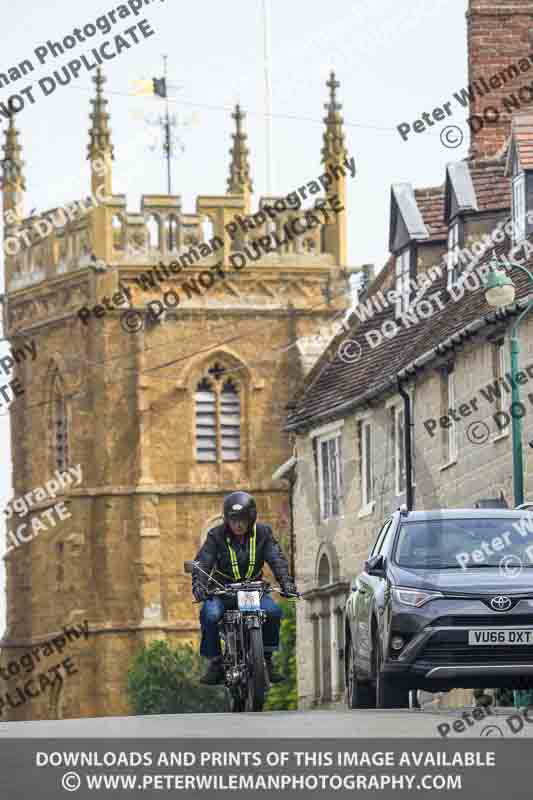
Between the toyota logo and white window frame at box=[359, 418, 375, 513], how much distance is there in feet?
90.1

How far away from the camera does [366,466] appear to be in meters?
A: 47.7

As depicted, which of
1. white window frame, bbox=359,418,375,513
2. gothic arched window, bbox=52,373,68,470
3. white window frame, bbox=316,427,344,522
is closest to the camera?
white window frame, bbox=359,418,375,513

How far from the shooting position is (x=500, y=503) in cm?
3616

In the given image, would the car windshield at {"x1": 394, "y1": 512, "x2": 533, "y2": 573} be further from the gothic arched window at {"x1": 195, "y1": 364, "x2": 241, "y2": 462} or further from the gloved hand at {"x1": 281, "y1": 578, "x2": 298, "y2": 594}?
the gothic arched window at {"x1": 195, "y1": 364, "x2": 241, "y2": 462}

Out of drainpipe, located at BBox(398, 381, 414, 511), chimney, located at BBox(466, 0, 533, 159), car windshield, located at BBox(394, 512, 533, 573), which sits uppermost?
chimney, located at BBox(466, 0, 533, 159)

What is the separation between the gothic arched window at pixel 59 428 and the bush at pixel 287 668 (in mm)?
21376

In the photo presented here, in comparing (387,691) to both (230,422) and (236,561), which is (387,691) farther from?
(230,422)

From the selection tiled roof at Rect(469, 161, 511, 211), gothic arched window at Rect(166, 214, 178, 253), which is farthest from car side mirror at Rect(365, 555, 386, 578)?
gothic arched window at Rect(166, 214, 178, 253)

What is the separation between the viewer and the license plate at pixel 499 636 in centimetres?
1947

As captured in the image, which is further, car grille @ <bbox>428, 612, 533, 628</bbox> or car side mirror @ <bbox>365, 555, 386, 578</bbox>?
car side mirror @ <bbox>365, 555, 386, 578</bbox>

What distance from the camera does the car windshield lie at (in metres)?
20.2
